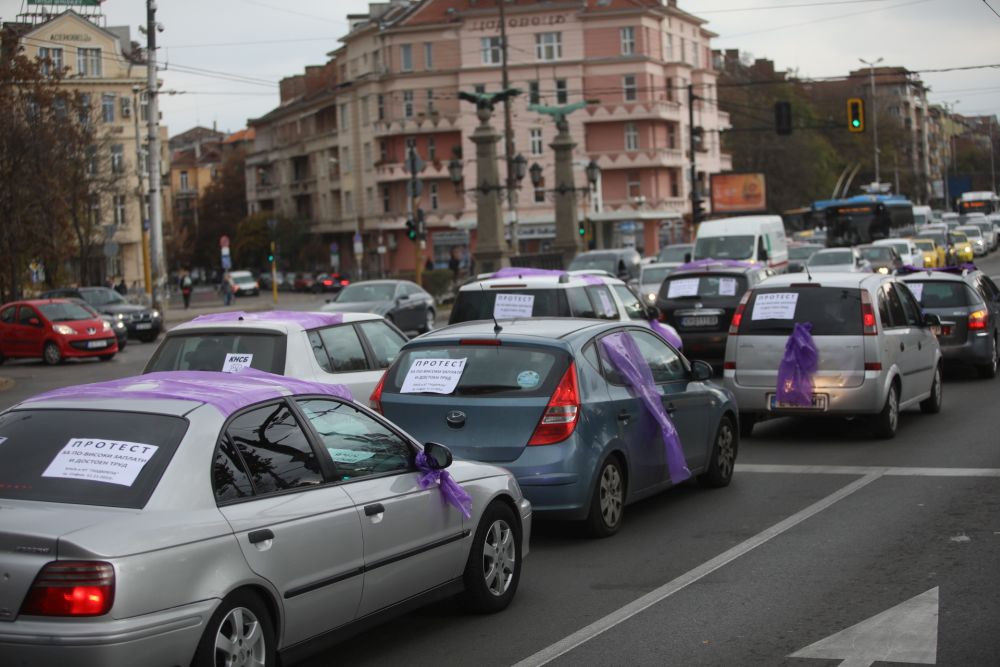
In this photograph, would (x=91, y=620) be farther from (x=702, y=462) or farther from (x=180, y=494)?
(x=702, y=462)

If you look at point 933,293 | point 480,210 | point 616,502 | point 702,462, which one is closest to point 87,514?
point 616,502

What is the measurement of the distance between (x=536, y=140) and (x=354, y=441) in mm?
80708

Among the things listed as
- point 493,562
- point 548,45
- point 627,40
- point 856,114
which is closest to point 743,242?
point 856,114

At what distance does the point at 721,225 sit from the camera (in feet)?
125

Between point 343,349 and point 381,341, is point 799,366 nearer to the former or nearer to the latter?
point 381,341

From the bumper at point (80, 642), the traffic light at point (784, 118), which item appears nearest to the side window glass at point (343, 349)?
the bumper at point (80, 642)

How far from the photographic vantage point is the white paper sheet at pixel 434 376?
9.32m

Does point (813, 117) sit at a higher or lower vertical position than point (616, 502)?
higher

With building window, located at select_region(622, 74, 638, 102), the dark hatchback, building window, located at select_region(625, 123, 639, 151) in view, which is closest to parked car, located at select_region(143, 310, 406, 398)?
the dark hatchback

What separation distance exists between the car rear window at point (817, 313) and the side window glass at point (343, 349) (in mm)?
4330

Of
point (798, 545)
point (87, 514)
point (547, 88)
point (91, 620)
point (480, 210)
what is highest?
point (547, 88)

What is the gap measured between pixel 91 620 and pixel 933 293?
17.3 m

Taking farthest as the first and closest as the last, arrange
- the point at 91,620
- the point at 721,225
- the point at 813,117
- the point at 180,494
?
the point at 813,117 < the point at 721,225 < the point at 180,494 < the point at 91,620

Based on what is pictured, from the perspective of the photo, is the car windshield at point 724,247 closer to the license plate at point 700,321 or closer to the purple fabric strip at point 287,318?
the license plate at point 700,321
